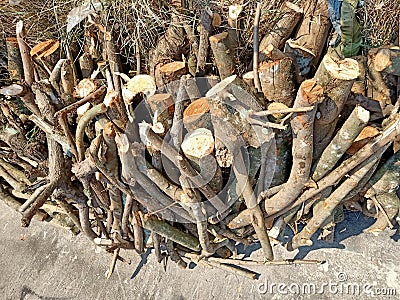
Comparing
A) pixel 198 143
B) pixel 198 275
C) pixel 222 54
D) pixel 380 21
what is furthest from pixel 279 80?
pixel 198 275

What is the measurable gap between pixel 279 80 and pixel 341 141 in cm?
24

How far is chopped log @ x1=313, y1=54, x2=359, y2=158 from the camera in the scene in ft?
3.21

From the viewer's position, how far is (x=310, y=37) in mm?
1153

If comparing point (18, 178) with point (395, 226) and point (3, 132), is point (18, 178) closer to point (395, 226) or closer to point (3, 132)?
point (3, 132)

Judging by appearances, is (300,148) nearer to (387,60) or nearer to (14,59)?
(387,60)

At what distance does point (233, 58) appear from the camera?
116cm

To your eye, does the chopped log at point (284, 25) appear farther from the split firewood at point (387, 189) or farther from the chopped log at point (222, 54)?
the split firewood at point (387, 189)

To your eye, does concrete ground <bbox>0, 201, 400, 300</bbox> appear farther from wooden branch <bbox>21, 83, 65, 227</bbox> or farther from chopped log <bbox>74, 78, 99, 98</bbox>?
chopped log <bbox>74, 78, 99, 98</bbox>

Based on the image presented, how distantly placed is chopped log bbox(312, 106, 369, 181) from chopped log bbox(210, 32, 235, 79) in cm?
35

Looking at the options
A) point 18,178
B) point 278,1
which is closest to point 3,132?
point 18,178

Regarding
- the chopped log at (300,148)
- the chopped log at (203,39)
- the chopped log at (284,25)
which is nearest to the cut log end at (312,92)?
the chopped log at (300,148)

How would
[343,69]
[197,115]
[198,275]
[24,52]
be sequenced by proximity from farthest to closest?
[198,275] < [24,52] < [197,115] < [343,69]

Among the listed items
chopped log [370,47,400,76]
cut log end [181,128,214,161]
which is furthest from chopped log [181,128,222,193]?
chopped log [370,47,400,76]

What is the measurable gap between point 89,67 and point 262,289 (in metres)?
1.02
